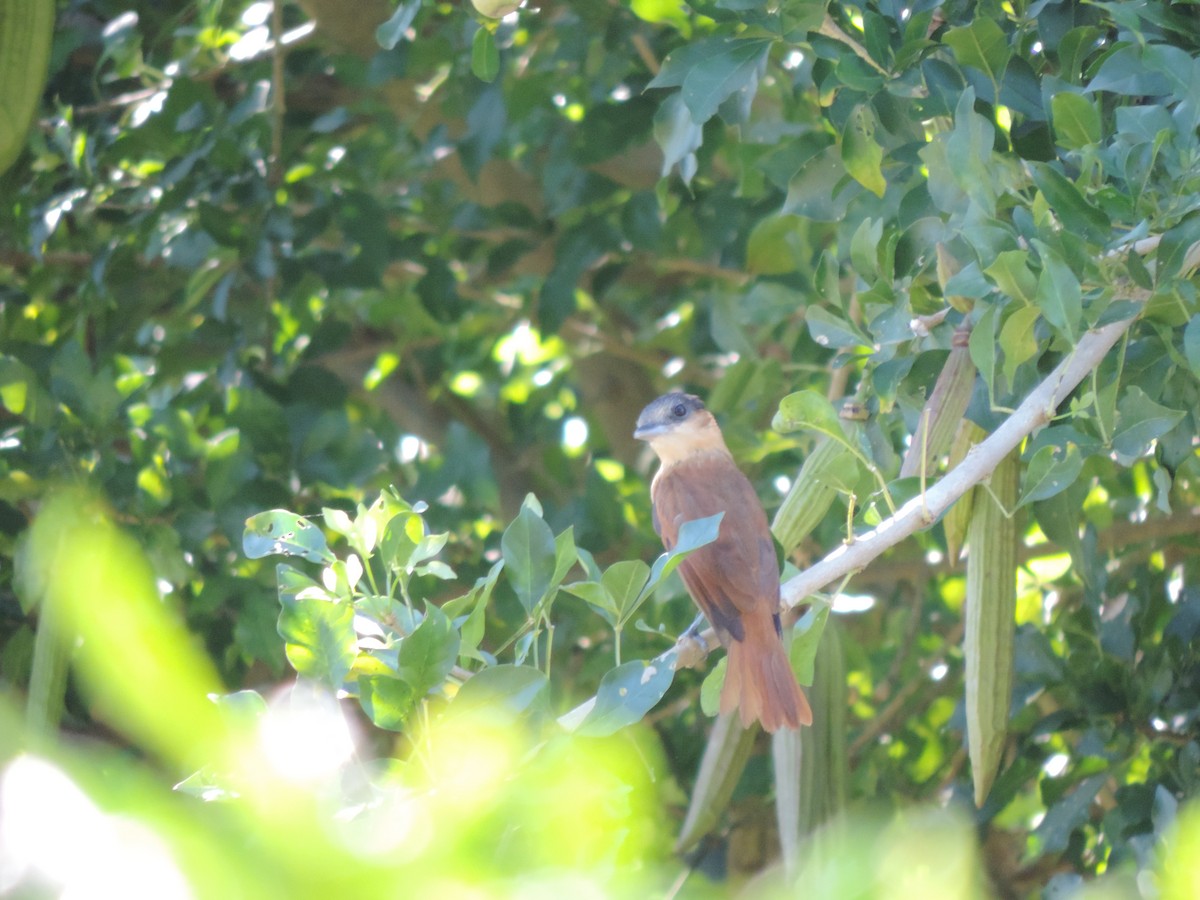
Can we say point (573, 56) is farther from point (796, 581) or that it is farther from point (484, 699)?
point (484, 699)

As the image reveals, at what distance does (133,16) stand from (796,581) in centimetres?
239

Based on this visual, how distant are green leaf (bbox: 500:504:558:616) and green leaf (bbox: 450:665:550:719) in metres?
0.24

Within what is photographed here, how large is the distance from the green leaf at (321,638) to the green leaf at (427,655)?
0.05 meters

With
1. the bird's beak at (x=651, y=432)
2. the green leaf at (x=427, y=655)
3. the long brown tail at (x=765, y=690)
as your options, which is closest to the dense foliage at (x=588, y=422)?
the green leaf at (x=427, y=655)

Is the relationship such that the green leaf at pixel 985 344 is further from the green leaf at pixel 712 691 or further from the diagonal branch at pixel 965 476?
the green leaf at pixel 712 691

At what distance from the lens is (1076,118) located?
5.67 feet

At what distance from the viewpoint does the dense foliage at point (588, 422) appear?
1.21 meters

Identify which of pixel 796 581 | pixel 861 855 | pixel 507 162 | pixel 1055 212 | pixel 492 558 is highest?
pixel 861 855

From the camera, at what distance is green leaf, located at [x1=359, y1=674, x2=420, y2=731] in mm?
1334

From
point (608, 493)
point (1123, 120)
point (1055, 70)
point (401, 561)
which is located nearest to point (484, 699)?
point (401, 561)

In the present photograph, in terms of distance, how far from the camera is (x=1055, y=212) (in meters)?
1.64

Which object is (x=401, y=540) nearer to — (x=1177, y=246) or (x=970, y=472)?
(x=970, y=472)

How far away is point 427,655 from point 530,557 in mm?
263

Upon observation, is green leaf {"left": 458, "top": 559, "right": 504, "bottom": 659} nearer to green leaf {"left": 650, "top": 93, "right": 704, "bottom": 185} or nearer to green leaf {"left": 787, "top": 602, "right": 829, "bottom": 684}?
green leaf {"left": 787, "top": 602, "right": 829, "bottom": 684}
